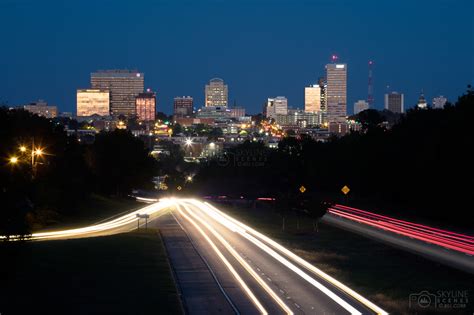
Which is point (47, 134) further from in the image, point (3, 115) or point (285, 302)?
point (285, 302)

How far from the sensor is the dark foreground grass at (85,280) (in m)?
22.6

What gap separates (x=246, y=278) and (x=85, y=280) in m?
5.59

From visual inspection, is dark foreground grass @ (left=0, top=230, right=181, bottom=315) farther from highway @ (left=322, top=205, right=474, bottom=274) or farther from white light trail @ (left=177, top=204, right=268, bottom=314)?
highway @ (left=322, top=205, right=474, bottom=274)

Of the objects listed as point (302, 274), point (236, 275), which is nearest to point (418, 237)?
point (302, 274)

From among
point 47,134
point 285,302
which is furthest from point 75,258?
point 47,134

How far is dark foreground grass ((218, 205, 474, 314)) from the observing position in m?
25.4

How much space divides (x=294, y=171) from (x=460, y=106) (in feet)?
154

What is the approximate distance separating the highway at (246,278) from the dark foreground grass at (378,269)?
0.75 m

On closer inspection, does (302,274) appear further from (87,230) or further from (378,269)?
(87,230)

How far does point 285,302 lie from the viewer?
24188 millimetres

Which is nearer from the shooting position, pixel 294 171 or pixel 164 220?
pixel 164 220

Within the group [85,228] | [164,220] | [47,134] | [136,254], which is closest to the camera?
[136,254]

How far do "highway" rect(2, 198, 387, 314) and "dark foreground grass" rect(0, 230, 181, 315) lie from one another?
0.87 metres

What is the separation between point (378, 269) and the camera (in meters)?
32.2
